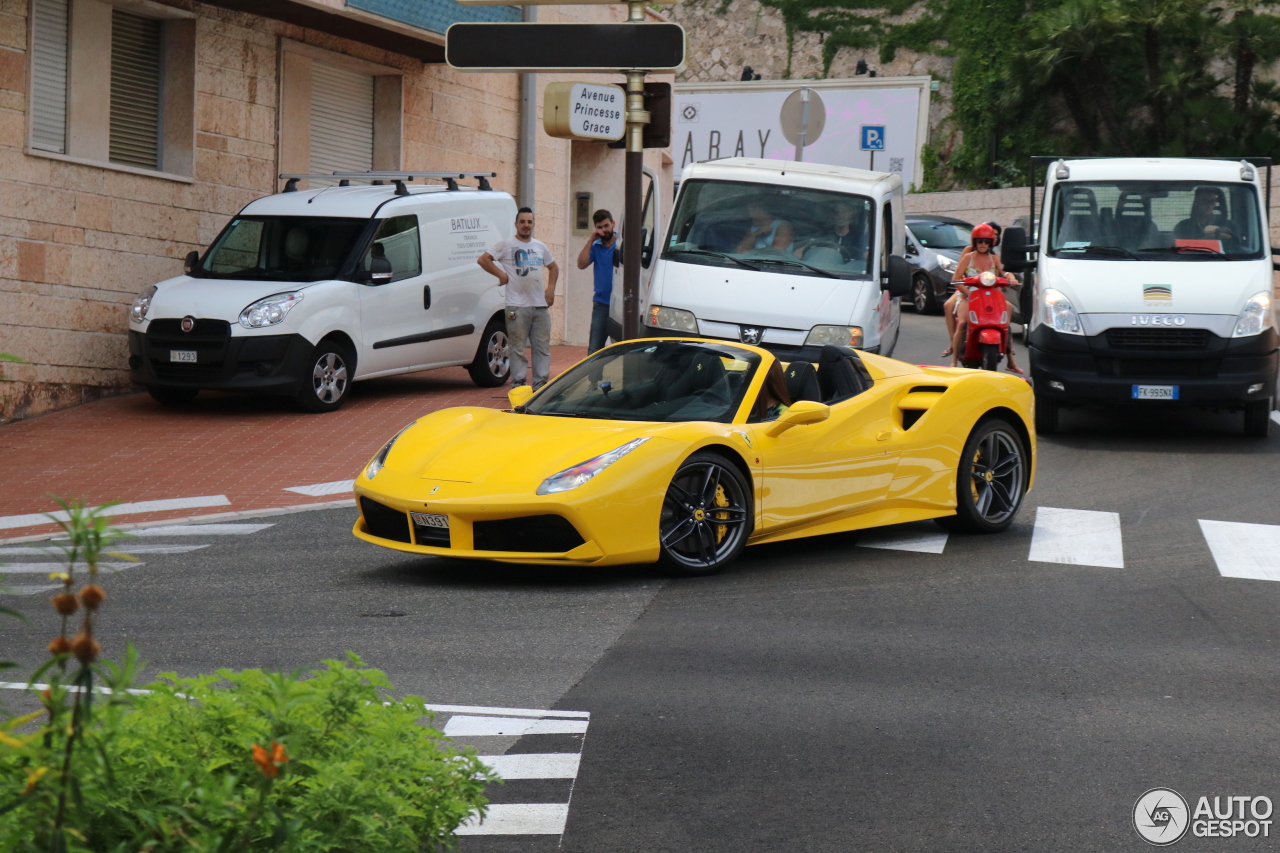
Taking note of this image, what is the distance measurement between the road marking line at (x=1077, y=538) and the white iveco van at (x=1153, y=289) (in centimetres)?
329

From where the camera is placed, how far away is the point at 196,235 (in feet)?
58.4

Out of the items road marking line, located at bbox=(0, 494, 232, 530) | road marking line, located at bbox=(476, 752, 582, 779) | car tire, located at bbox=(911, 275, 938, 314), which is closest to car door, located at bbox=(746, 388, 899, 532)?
road marking line, located at bbox=(476, 752, 582, 779)

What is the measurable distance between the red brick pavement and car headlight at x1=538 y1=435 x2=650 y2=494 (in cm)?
366

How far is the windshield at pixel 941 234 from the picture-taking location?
30125mm

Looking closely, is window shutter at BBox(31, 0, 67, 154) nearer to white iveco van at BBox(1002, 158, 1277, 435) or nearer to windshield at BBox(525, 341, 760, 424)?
windshield at BBox(525, 341, 760, 424)

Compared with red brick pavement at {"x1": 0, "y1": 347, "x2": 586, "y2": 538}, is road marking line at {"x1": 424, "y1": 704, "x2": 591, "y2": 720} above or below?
below

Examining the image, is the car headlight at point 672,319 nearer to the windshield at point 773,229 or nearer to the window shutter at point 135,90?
the windshield at point 773,229

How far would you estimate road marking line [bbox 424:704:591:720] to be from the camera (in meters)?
5.84

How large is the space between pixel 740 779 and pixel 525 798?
0.68m

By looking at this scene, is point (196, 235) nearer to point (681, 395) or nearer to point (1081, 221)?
point (1081, 221)

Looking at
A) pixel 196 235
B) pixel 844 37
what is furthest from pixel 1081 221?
pixel 844 37

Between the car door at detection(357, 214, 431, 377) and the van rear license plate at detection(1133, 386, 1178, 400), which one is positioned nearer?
the van rear license plate at detection(1133, 386, 1178, 400)

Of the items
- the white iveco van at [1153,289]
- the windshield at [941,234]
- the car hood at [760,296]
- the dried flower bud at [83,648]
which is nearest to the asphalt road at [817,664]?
the dried flower bud at [83,648]

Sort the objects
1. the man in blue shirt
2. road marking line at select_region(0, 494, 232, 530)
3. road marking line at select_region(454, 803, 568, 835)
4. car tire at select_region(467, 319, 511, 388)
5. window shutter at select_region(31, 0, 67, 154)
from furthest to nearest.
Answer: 1. car tire at select_region(467, 319, 511, 388)
2. the man in blue shirt
3. window shutter at select_region(31, 0, 67, 154)
4. road marking line at select_region(0, 494, 232, 530)
5. road marking line at select_region(454, 803, 568, 835)
